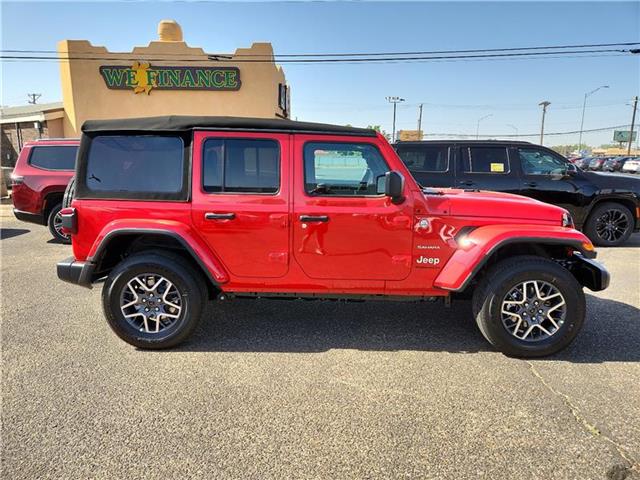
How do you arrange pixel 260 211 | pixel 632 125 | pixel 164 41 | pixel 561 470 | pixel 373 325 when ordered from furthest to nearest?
pixel 632 125 → pixel 164 41 → pixel 373 325 → pixel 260 211 → pixel 561 470

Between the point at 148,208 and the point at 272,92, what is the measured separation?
17.3 metres

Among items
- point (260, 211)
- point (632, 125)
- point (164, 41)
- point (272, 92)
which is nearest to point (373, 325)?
point (260, 211)

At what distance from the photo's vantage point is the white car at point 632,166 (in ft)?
101

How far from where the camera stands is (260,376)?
10.3ft

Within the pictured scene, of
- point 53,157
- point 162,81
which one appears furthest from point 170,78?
point 53,157

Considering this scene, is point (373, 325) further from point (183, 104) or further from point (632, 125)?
point (632, 125)

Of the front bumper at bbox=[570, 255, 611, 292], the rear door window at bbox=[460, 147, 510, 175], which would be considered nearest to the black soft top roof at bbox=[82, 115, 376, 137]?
the front bumper at bbox=[570, 255, 611, 292]

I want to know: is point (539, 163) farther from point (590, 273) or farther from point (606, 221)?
point (590, 273)

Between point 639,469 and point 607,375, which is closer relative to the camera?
point 639,469

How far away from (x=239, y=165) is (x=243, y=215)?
434mm

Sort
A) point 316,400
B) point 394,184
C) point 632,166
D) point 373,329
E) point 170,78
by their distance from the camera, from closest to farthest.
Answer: point 316,400, point 394,184, point 373,329, point 170,78, point 632,166

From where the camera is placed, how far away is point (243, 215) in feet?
11.4

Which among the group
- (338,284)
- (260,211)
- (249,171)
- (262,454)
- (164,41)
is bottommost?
(262,454)

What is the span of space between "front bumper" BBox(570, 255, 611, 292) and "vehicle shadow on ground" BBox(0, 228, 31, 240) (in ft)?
32.9
